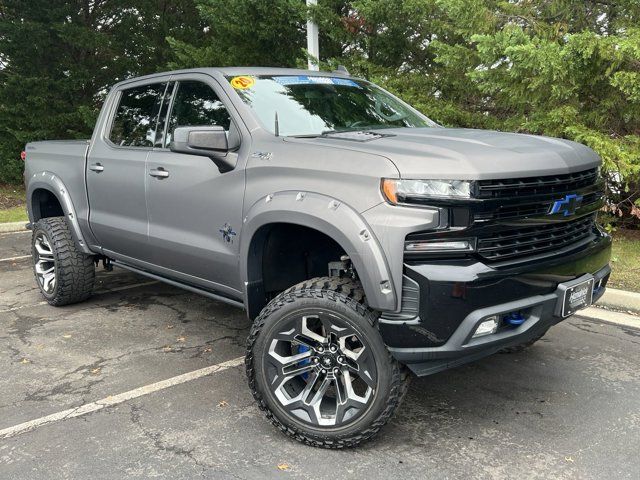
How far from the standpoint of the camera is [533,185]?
9.57 ft

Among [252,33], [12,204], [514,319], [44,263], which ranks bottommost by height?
[12,204]

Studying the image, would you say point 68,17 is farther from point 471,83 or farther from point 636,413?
point 636,413

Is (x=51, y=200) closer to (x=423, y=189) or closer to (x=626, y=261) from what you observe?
(x=423, y=189)

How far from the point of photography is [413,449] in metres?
3.11

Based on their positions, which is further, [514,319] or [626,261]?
[626,261]

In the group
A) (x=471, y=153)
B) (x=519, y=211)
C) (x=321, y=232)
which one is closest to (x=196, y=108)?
(x=321, y=232)

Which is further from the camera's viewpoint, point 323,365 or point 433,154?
point 323,365

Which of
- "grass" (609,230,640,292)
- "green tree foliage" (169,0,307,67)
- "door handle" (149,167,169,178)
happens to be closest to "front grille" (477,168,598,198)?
"door handle" (149,167,169,178)

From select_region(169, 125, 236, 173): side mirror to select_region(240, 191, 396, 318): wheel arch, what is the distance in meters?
0.40

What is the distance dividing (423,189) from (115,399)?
227 centimetres

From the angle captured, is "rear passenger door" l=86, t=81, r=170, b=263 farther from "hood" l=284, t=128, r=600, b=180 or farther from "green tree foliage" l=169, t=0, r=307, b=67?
"green tree foliage" l=169, t=0, r=307, b=67

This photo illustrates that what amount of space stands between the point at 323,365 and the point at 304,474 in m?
0.53

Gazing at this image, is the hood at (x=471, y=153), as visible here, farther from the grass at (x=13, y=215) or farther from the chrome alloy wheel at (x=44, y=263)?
the grass at (x=13, y=215)

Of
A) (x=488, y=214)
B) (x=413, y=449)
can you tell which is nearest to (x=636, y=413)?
(x=413, y=449)
